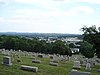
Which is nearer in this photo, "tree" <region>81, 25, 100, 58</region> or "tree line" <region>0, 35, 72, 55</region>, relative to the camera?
"tree" <region>81, 25, 100, 58</region>

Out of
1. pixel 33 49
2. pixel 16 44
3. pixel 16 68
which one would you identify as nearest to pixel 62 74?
pixel 16 68

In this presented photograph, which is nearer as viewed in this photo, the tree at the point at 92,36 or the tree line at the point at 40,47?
the tree at the point at 92,36

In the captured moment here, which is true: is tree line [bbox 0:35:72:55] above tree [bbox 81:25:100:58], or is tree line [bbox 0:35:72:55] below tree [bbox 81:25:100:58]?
below

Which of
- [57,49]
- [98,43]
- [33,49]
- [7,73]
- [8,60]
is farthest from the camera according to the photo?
[33,49]

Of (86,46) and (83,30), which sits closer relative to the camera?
(83,30)

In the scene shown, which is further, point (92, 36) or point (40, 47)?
point (40, 47)

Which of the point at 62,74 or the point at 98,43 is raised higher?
the point at 98,43

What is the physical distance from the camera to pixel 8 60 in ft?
64.0

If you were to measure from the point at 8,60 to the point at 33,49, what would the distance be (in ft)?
151

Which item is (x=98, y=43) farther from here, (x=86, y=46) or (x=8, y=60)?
(x=86, y=46)

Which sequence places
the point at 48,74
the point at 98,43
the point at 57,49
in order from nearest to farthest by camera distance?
the point at 48,74 → the point at 98,43 → the point at 57,49

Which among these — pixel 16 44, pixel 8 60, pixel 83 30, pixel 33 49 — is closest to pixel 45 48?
pixel 33 49

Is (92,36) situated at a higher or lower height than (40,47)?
higher

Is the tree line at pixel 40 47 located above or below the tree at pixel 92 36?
below
